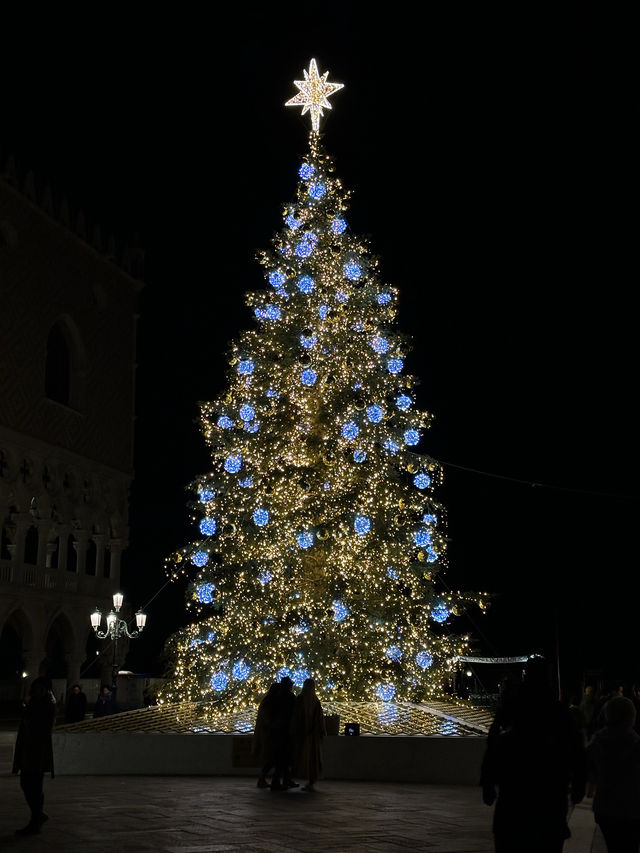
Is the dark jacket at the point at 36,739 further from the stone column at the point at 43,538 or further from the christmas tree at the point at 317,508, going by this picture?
the stone column at the point at 43,538

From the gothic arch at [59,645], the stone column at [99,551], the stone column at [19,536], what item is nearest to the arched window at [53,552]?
the stone column at [99,551]

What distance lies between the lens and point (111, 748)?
45.8 ft

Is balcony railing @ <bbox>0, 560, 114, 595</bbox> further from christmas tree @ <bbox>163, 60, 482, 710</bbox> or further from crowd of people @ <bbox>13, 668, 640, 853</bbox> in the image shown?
crowd of people @ <bbox>13, 668, 640, 853</bbox>

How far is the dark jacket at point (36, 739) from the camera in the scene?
352 inches

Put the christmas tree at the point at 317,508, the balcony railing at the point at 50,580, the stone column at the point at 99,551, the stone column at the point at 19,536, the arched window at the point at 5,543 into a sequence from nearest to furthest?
the christmas tree at the point at 317,508
the balcony railing at the point at 50,580
the stone column at the point at 19,536
the arched window at the point at 5,543
the stone column at the point at 99,551

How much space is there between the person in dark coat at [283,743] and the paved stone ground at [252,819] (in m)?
0.28

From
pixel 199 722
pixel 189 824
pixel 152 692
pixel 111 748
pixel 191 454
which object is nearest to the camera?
pixel 189 824

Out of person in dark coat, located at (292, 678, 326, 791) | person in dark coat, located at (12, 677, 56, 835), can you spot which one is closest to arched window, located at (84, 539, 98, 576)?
person in dark coat, located at (292, 678, 326, 791)

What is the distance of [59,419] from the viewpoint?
1310 inches

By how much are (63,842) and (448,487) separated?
27.2m

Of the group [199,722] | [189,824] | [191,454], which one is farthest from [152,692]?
[191,454]

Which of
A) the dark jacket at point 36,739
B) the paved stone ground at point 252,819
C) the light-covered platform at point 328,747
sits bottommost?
the paved stone ground at point 252,819

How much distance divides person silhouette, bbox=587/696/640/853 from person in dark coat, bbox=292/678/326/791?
6663 millimetres

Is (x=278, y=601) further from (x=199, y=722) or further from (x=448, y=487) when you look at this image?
(x=448, y=487)
